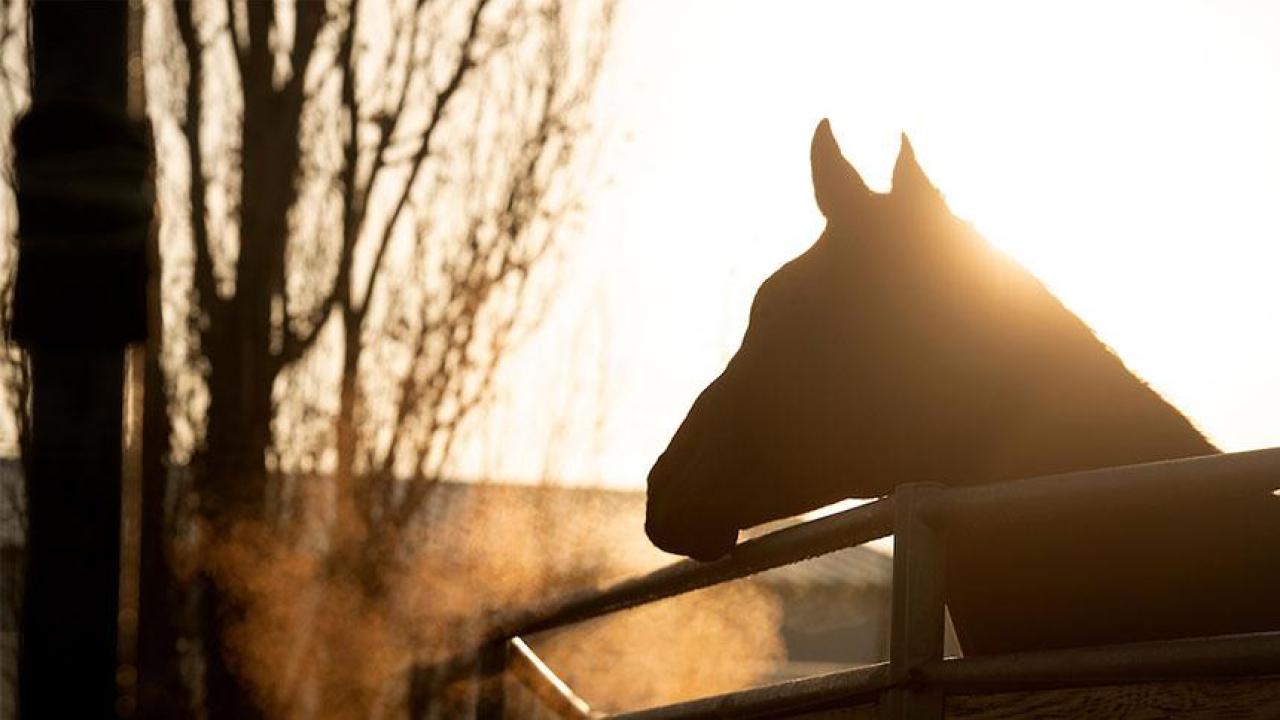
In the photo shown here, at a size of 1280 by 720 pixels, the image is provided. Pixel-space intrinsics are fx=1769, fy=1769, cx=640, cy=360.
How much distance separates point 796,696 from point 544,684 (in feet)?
8.13

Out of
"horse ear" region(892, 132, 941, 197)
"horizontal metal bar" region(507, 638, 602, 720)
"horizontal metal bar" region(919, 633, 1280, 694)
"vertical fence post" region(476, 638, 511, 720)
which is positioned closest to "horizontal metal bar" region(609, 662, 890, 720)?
"horizontal metal bar" region(919, 633, 1280, 694)

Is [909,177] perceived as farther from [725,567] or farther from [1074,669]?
[1074,669]

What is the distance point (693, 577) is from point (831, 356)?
63 centimetres

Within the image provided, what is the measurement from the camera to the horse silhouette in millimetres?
3334

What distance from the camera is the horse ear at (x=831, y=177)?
4402 mm

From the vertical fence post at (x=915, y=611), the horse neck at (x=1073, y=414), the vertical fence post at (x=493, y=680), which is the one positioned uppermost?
the horse neck at (x=1073, y=414)

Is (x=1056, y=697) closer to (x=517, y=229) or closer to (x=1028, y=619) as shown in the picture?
(x=1028, y=619)

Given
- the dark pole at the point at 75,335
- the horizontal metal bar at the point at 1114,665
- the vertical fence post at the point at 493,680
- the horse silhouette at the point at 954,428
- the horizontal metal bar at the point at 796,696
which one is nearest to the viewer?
the horizontal metal bar at the point at 1114,665

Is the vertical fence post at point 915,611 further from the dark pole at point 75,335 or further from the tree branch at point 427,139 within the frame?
the tree branch at point 427,139

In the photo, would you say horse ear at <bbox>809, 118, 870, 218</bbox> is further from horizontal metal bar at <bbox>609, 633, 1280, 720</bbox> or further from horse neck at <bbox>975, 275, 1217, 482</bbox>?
horizontal metal bar at <bbox>609, 633, 1280, 720</bbox>

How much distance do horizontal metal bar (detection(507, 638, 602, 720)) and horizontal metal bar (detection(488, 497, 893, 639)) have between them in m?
0.08

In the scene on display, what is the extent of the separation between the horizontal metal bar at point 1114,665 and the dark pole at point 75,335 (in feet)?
4.10

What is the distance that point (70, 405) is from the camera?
2.52m

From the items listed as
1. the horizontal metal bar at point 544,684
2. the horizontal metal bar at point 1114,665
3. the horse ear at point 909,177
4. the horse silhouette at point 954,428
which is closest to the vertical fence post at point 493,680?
the horizontal metal bar at point 544,684
